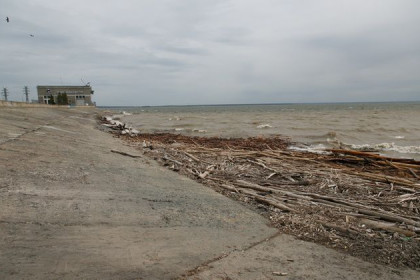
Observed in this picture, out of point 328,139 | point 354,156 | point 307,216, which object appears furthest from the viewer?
point 328,139

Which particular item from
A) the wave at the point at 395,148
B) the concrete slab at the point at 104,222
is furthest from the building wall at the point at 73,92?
the concrete slab at the point at 104,222

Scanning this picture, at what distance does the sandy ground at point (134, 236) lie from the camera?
3.44 m

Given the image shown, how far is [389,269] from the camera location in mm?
4047

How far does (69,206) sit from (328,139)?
17.9 m

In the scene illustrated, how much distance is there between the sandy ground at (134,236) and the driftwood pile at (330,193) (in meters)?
0.50

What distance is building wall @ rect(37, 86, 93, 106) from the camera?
102 metres

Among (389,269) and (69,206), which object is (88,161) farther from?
(389,269)

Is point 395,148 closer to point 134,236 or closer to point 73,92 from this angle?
point 134,236

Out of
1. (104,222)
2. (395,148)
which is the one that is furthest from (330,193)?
(395,148)

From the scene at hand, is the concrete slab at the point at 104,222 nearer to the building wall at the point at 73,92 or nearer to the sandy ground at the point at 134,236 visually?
the sandy ground at the point at 134,236

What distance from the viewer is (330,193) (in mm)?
7312

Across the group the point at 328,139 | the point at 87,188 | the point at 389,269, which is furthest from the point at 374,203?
the point at 328,139

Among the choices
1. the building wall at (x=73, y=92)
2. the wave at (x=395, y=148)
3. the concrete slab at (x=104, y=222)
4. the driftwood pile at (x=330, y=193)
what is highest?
the building wall at (x=73, y=92)

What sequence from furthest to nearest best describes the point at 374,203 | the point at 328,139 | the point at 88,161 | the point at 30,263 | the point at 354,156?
the point at 328,139
the point at 354,156
the point at 88,161
the point at 374,203
the point at 30,263
